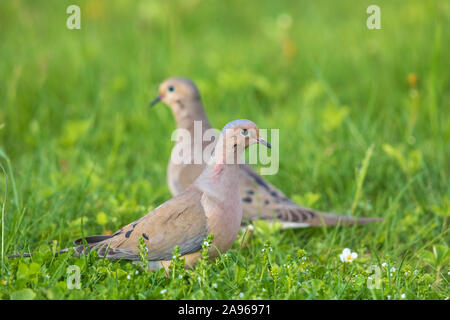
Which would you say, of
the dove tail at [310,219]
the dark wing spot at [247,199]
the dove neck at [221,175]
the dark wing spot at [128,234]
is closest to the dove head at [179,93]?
the dark wing spot at [247,199]

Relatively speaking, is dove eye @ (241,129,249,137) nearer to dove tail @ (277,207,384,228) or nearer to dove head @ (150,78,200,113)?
dove tail @ (277,207,384,228)

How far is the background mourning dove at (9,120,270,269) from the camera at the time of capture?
10.3 ft

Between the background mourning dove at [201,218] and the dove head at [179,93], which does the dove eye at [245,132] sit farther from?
the dove head at [179,93]

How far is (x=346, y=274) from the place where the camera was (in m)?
3.35

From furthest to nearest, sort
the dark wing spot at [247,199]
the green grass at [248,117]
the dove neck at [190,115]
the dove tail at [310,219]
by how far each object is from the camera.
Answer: the dove neck at [190,115] < the dark wing spot at [247,199] < the dove tail at [310,219] < the green grass at [248,117]

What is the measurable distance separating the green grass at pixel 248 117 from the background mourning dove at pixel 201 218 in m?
0.12

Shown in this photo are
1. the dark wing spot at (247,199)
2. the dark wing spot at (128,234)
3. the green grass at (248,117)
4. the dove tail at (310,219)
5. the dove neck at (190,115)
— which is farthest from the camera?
the dove neck at (190,115)

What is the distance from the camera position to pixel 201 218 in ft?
10.4

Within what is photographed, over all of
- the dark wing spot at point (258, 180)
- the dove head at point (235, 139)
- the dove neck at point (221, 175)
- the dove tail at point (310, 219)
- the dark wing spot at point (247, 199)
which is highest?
the dove head at point (235, 139)

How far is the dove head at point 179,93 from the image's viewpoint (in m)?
4.64

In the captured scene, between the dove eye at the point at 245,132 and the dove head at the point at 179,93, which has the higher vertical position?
the dove head at the point at 179,93

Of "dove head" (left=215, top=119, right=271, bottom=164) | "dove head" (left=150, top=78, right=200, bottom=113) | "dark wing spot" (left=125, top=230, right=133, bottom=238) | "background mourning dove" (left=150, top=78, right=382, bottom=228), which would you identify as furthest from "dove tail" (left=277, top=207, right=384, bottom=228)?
"dark wing spot" (left=125, top=230, right=133, bottom=238)

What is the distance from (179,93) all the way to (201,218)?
5.68 feet

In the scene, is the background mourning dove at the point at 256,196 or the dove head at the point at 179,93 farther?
the dove head at the point at 179,93
